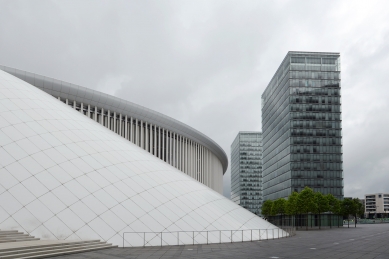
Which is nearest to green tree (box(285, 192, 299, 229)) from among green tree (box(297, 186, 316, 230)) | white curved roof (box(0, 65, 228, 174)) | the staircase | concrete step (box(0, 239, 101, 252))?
green tree (box(297, 186, 316, 230))

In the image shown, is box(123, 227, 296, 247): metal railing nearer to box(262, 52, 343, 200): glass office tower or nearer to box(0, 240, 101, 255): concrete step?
box(0, 240, 101, 255): concrete step

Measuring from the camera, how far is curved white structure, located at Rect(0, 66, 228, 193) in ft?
170

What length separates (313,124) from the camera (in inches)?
4392

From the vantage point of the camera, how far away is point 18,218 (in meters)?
23.4

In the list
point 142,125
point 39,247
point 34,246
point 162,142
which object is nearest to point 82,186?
point 39,247

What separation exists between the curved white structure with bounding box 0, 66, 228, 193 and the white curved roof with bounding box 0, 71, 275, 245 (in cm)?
1563

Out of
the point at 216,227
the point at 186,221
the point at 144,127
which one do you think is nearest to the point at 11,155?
the point at 186,221

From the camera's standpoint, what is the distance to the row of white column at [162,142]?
185ft

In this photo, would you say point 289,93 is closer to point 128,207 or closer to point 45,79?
point 45,79

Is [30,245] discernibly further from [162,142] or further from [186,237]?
[162,142]

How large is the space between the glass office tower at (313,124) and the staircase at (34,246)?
9413 centimetres

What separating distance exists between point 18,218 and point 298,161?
96.3 meters

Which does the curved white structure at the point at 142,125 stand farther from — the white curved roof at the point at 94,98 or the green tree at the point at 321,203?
the green tree at the point at 321,203

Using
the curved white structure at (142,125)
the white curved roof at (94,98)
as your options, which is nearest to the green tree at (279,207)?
the curved white structure at (142,125)
